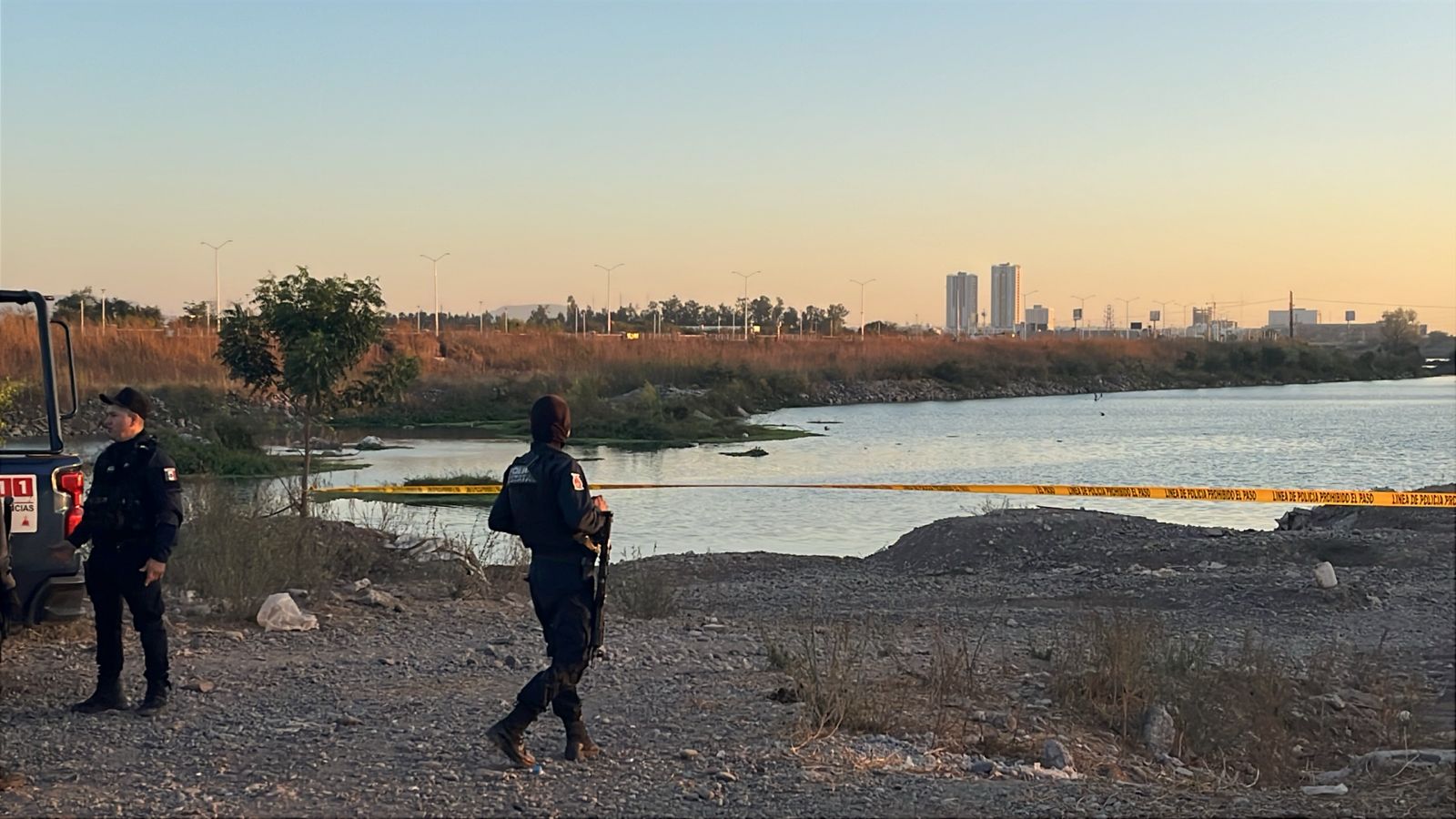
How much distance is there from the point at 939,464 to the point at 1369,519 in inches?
704

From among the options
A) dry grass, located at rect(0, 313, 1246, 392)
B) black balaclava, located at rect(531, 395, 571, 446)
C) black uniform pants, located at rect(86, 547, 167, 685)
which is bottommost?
black uniform pants, located at rect(86, 547, 167, 685)

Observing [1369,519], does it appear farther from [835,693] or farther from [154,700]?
[154,700]

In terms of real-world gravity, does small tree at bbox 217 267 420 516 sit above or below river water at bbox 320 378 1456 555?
above

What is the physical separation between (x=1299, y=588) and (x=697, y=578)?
5919 millimetres

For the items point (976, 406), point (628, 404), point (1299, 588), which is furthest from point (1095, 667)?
point (976, 406)

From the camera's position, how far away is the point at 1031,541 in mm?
16750

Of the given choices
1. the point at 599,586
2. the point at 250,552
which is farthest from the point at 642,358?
the point at 599,586

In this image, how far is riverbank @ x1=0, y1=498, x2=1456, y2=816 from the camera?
626cm

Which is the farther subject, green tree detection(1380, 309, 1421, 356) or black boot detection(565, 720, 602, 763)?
green tree detection(1380, 309, 1421, 356)

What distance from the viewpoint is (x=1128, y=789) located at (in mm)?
6555

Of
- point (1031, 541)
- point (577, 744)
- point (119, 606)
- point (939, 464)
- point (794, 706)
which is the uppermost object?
point (119, 606)

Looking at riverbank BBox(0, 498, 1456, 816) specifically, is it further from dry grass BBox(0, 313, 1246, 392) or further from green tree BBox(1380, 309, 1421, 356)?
green tree BBox(1380, 309, 1421, 356)

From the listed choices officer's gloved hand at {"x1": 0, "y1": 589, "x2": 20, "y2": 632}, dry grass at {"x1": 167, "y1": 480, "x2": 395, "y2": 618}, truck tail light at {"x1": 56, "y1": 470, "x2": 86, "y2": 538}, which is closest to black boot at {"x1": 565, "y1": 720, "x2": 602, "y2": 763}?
officer's gloved hand at {"x1": 0, "y1": 589, "x2": 20, "y2": 632}

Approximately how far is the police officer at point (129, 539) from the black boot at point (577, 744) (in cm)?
226
